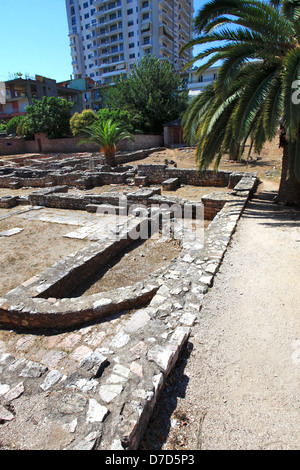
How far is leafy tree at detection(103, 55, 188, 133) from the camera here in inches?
1070

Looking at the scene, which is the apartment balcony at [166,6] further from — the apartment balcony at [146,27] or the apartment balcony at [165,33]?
the apartment balcony at [146,27]

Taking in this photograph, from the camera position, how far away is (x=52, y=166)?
18859mm

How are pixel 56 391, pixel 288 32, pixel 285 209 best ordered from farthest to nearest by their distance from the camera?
pixel 285 209 < pixel 288 32 < pixel 56 391

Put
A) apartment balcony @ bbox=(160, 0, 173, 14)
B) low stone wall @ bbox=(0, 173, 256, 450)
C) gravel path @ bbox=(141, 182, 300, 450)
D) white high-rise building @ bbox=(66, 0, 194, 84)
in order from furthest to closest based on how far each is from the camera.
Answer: white high-rise building @ bbox=(66, 0, 194, 84) → apartment balcony @ bbox=(160, 0, 173, 14) → gravel path @ bbox=(141, 182, 300, 450) → low stone wall @ bbox=(0, 173, 256, 450)

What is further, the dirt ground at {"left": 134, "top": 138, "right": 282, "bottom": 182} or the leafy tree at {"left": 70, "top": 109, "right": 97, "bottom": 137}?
the leafy tree at {"left": 70, "top": 109, "right": 97, "bottom": 137}

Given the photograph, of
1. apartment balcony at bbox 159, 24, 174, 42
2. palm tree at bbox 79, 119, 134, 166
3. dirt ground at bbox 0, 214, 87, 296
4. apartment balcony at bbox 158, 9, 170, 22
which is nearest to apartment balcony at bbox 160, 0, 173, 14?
apartment balcony at bbox 158, 9, 170, 22

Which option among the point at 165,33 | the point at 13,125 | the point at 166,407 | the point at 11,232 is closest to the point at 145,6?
the point at 165,33

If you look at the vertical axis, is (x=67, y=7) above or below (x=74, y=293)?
above

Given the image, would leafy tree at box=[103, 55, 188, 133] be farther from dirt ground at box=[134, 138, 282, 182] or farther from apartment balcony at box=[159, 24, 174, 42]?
apartment balcony at box=[159, 24, 174, 42]

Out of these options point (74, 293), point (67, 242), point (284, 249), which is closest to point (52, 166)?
point (67, 242)

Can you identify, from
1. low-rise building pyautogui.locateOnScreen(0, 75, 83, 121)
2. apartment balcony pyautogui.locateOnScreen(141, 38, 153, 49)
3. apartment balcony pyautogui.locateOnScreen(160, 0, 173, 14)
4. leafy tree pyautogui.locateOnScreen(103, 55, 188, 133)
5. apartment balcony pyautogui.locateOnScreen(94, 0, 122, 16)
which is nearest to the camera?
leafy tree pyautogui.locateOnScreen(103, 55, 188, 133)

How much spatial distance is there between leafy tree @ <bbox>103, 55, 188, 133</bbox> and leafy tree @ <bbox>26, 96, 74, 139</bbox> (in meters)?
6.68

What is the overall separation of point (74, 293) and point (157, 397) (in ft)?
9.67
